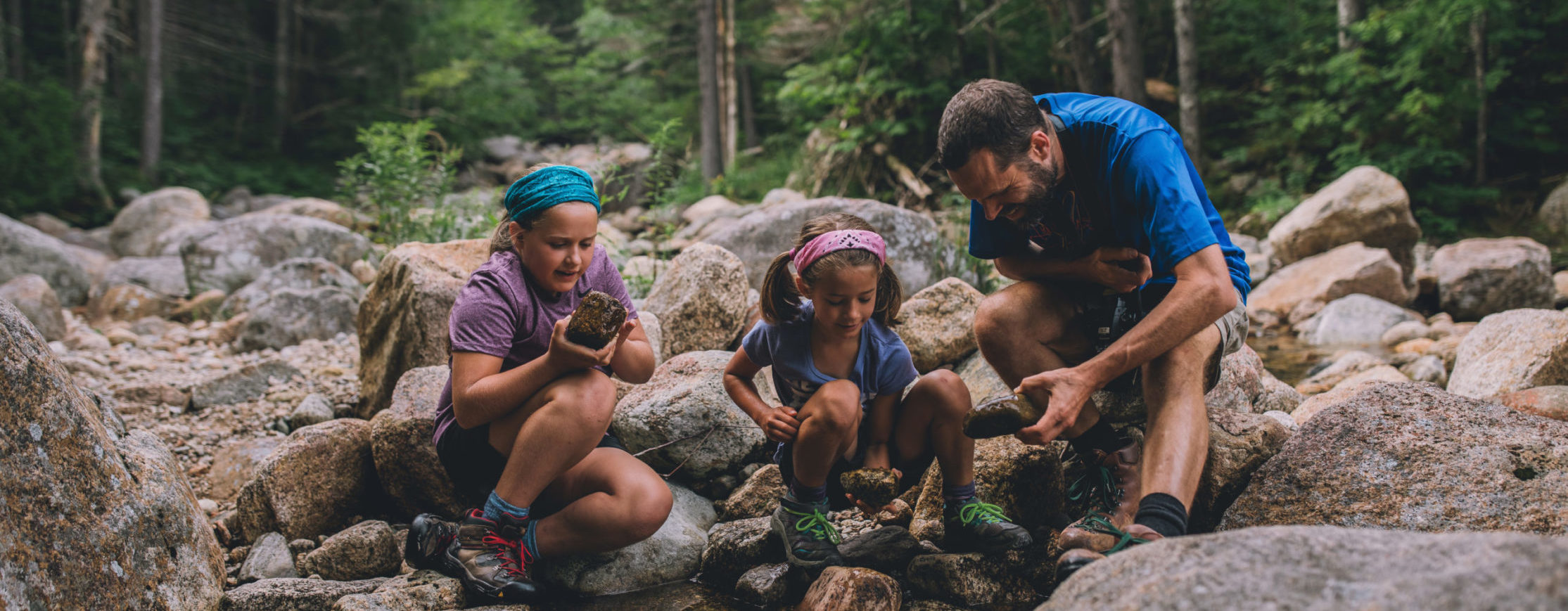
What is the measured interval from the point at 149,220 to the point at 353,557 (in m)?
12.6

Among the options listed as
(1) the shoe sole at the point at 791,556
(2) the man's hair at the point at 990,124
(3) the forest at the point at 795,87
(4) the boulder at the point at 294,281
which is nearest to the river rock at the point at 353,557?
(1) the shoe sole at the point at 791,556

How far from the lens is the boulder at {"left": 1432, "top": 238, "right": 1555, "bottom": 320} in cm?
698

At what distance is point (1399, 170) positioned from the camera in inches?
399

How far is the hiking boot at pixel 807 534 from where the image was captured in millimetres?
2365

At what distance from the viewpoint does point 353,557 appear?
261 cm

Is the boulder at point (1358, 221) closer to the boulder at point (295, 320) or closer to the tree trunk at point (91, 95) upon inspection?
the boulder at point (295, 320)

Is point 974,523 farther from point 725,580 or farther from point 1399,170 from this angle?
point 1399,170

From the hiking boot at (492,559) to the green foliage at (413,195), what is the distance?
3871 mm

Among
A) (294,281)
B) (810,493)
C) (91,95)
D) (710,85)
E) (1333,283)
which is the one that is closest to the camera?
(810,493)

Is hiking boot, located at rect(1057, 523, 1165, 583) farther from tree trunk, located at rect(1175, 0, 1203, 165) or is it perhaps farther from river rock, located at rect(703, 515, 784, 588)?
tree trunk, located at rect(1175, 0, 1203, 165)

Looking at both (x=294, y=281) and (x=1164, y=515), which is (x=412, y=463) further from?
(x=294, y=281)

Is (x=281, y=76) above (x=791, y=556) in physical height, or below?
above

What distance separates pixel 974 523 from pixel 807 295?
79cm

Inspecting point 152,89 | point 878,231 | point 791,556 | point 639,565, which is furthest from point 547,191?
point 152,89
